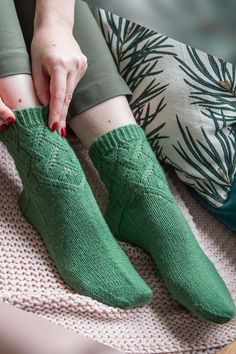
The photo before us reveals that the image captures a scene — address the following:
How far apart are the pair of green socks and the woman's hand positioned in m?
0.02

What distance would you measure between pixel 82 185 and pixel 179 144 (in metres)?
0.19

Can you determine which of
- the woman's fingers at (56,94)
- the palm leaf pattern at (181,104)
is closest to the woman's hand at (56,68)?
the woman's fingers at (56,94)

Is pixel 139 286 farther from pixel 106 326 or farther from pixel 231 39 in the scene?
pixel 231 39

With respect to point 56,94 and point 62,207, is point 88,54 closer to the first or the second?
point 56,94

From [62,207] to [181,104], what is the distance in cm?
26

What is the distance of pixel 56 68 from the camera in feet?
2.29

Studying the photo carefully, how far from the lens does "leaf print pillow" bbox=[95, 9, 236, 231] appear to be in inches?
31.5

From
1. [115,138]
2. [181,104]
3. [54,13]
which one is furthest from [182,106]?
[54,13]

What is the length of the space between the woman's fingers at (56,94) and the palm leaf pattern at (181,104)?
0.16 metres

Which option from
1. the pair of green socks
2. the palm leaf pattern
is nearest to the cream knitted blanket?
the pair of green socks

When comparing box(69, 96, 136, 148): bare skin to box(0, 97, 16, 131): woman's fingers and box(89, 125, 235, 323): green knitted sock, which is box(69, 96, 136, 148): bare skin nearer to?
box(89, 125, 235, 323): green knitted sock

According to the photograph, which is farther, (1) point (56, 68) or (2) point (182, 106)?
(2) point (182, 106)

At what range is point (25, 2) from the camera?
790mm

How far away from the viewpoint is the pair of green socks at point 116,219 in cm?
69
